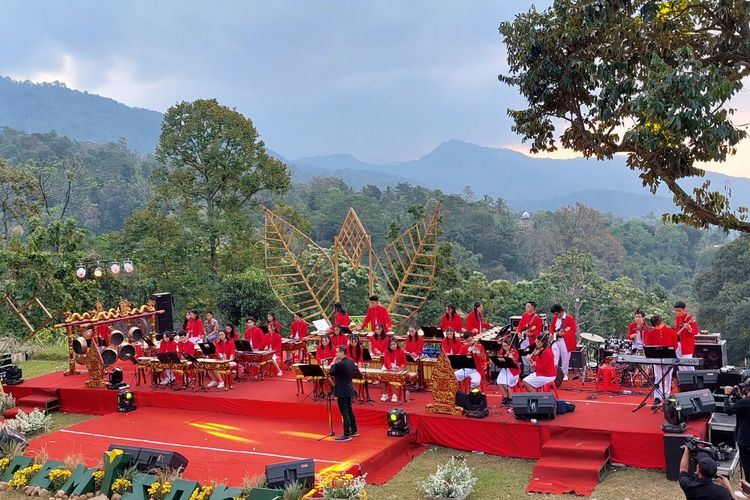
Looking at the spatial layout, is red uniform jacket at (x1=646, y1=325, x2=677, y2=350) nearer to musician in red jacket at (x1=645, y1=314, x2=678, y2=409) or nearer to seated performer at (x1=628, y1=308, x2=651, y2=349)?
musician in red jacket at (x1=645, y1=314, x2=678, y2=409)

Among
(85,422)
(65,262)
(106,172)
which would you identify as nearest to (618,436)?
(85,422)

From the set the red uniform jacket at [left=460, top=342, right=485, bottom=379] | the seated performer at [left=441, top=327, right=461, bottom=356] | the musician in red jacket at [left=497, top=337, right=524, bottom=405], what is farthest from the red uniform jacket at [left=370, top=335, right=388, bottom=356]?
the musician in red jacket at [left=497, top=337, right=524, bottom=405]

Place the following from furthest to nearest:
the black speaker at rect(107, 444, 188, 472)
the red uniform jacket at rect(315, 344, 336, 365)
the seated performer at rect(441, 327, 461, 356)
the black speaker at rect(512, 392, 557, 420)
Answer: the red uniform jacket at rect(315, 344, 336, 365)
the seated performer at rect(441, 327, 461, 356)
the black speaker at rect(512, 392, 557, 420)
the black speaker at rect(107, 444, 188, 472)

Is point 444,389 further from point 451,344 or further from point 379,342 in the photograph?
point 379,342

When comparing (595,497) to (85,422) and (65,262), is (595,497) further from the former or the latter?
(65,262)

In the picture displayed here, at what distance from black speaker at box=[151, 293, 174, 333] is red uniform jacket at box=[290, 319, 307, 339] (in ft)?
15.3

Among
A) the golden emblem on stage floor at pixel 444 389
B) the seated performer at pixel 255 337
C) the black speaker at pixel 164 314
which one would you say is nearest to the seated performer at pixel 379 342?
the golden emblem on stage floor at pixel 444 389

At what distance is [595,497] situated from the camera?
9008mm

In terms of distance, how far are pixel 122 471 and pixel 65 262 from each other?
15035 mm

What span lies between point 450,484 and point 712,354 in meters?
6.33

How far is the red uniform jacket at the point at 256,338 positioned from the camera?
1510 centimetres

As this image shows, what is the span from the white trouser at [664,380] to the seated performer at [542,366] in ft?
5.23

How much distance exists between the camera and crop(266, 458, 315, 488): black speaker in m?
8.95

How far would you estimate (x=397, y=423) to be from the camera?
11375 mm
